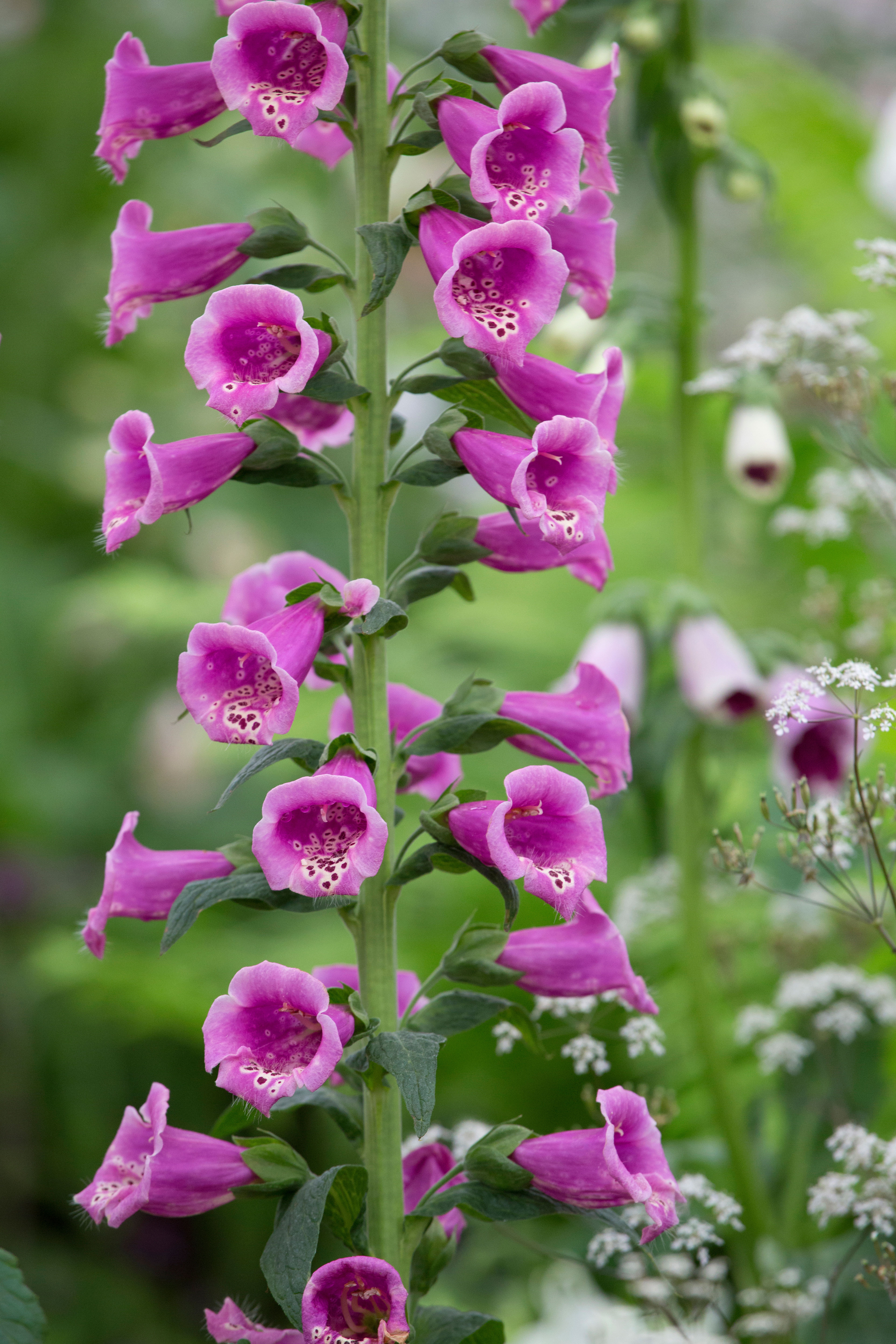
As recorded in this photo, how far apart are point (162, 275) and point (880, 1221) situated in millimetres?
726

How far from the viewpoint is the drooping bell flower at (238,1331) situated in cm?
70

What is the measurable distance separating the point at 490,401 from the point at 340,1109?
1.42ft

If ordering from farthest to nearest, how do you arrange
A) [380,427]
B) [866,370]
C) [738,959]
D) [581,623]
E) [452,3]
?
[452,3]
[581,623]
[738,959]
[866,370]
[380,427]

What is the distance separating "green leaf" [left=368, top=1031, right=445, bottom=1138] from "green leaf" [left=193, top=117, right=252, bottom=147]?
0.47m

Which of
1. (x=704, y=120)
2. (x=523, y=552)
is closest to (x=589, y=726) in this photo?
(x=523, y=552)

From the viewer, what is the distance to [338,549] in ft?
9.48

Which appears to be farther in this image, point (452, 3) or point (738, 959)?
point (452, 3)

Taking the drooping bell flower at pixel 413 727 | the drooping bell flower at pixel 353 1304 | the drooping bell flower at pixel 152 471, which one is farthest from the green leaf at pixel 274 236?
the drooping bell flower at pixel 353 1304

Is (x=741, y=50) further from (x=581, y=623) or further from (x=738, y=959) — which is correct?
(x=738, y=959)

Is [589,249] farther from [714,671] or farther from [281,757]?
[714,671]

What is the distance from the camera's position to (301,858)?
644mm

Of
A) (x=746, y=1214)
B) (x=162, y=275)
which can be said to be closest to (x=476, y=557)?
(x=162, y=275)

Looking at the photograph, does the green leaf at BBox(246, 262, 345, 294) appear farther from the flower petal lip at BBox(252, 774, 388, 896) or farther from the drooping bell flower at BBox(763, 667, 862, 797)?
the drooping bell flower at BBox(763, 667, 862, 797)

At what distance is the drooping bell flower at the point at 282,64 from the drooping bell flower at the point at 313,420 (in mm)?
116
